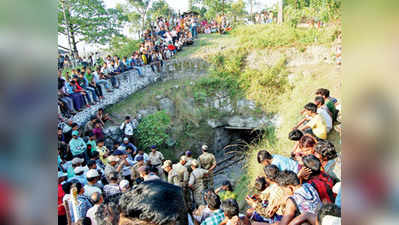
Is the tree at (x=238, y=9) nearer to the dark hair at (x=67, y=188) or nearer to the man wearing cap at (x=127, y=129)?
the man wearing cap at (x=127, y=129)

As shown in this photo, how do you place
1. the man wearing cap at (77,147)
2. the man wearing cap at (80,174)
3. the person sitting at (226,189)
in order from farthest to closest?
the man wearing cap at (77,147), the man wearing cap at (80,174), the person sitting at (226,189)

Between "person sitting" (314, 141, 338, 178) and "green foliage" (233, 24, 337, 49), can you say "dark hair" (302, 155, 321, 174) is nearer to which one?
"person sitting" (314, 141, 338, 178)

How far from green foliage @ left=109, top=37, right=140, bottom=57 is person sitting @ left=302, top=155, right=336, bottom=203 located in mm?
6758

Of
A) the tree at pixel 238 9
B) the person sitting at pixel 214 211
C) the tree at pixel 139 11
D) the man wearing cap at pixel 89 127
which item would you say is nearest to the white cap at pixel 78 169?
the man wearing cap at pixel 89 127

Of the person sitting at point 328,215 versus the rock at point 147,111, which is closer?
the person sitting at point 328,215

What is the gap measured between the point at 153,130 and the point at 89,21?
3.69 metres

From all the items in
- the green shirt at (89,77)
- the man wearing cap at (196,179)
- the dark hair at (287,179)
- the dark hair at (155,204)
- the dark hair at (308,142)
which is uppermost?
the green shirt at (89,77)

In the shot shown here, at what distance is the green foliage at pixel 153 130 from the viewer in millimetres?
6906

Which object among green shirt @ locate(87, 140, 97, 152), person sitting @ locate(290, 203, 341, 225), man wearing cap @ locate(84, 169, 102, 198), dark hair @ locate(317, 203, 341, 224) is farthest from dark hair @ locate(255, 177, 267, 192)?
green shirt @ locate(87, 140, 97, 152)

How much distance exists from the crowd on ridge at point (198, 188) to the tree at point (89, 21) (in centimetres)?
288

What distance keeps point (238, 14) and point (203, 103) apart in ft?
10.5
